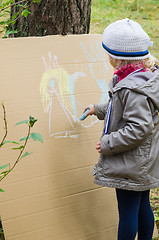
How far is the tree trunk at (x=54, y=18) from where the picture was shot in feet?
6.73

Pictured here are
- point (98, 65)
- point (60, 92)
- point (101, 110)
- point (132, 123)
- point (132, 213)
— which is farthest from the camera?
point (98, 65)

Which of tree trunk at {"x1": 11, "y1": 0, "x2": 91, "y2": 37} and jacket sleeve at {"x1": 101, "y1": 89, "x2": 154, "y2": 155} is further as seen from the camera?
tree trunk at {"x1": 11, "y1": 0, "x2": 91, "y2": 37}

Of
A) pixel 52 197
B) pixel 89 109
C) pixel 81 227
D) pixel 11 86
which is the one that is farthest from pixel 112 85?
pixel 81 227

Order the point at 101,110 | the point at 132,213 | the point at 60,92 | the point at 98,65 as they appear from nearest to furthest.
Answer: the point at 132,213 < the point at 101,110 < the point at 60,92 < the point at 98,65

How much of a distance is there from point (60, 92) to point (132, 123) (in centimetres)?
58

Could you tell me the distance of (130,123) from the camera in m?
1.44

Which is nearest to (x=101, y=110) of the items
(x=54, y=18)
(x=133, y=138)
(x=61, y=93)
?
(x=61, y=93)

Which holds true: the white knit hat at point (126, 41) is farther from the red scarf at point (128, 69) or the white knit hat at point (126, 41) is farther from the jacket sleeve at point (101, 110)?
the jacket sleeve at point (101, 110)

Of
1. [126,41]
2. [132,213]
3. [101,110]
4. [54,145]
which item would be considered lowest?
[132,213]

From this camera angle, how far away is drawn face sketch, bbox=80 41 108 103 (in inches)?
78.8

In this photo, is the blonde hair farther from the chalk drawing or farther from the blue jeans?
the blue jeans

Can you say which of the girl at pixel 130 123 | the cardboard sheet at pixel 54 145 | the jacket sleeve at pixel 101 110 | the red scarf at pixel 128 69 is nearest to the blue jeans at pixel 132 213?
the girl at pixel 130 123

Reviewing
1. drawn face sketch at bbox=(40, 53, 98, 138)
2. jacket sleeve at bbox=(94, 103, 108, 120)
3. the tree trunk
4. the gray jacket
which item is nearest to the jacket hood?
the gray jacket

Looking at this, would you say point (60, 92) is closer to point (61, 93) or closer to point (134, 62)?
point (61, 93)
